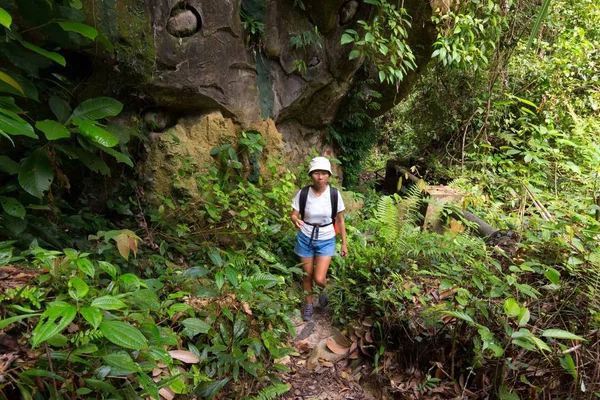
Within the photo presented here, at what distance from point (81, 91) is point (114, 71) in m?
0.42

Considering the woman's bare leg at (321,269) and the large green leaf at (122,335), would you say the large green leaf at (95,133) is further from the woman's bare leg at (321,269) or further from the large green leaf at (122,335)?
the woman's bare leg at (321,269)

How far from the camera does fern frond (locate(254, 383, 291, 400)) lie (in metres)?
2.65

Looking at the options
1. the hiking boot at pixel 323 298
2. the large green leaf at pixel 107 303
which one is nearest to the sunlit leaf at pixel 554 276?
the hiking boot at pixel 323 298

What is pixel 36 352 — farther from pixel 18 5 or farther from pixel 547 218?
pixel 547 218

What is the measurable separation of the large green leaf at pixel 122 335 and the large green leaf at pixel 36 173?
1421mm

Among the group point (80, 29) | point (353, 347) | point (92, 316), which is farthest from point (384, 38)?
point (92, 316)

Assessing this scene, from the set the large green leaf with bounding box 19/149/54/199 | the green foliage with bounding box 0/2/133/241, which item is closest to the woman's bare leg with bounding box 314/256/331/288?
the green foliage with bounding box 0/2/133/241

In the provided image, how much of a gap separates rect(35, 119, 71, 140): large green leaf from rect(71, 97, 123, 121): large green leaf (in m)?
0.25

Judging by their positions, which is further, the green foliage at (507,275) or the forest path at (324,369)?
the forest path at (324,369)

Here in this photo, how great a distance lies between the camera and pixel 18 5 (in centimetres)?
249

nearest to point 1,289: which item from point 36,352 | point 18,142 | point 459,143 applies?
point 36,352

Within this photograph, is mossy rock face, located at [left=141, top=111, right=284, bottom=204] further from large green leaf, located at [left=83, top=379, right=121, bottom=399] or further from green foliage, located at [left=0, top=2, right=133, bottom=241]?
large green leaf, located at [left=83, top=379, right=121, bottom=399]

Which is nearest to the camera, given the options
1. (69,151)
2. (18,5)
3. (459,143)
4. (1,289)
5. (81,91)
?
(1,289)

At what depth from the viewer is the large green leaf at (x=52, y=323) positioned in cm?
134
